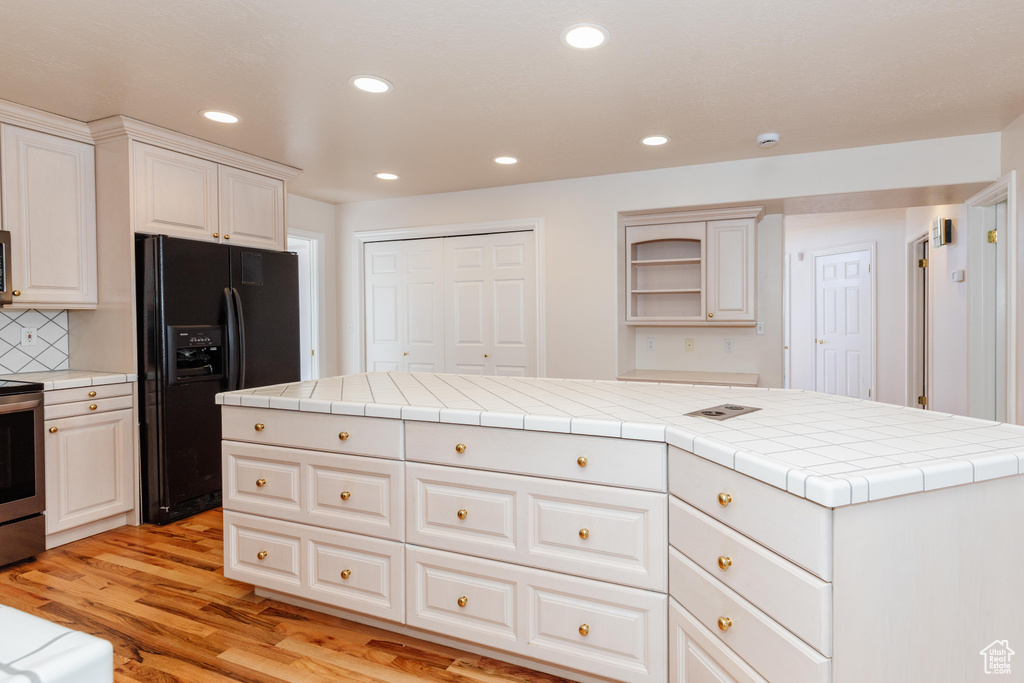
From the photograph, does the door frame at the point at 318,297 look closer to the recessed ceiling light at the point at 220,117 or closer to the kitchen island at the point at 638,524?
the recessed ceiling light at the point at 220,117

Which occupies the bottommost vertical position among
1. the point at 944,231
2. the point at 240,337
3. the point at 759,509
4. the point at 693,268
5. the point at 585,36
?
the point at 759,509

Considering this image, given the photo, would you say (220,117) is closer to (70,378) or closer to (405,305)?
(70,378)

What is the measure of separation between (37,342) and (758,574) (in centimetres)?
412

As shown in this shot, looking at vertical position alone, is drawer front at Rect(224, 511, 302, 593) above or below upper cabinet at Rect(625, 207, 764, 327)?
below

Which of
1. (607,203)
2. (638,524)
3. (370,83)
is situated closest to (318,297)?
(607,203)

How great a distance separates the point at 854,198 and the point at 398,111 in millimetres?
3192

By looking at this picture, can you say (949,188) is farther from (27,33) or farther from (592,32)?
(27,33)

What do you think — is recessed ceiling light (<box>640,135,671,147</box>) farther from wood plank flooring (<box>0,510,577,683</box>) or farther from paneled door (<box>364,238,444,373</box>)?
wood plank flooring (<box>0,510,577,683</box>)

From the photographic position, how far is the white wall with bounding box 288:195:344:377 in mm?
5352

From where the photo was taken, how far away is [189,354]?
3.52m

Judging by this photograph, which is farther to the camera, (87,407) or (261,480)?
(87,407)

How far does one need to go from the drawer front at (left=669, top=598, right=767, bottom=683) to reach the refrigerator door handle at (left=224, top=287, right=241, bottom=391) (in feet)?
10.2

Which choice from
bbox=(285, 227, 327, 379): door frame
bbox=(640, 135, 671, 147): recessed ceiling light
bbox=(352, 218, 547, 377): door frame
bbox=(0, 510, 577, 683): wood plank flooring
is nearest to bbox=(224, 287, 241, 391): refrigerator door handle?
bbox=(0, 510, 577, 683): wood plank flooring

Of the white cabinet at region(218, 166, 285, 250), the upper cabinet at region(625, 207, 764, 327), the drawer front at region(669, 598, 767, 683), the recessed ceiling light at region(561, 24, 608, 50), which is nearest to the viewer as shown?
the drawer front at region(669, 598, 767, 683)
